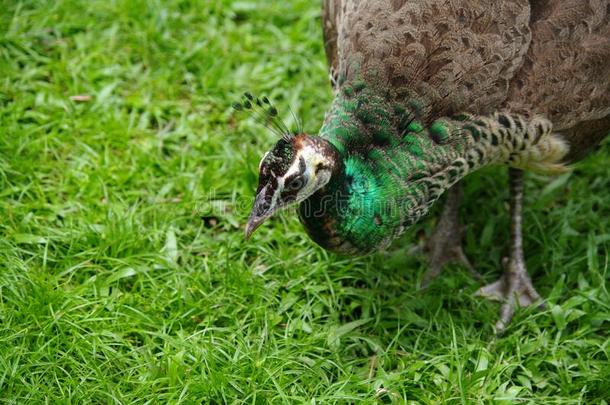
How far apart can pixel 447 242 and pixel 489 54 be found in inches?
49.9

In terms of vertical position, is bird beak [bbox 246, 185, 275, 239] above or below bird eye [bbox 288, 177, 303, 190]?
below

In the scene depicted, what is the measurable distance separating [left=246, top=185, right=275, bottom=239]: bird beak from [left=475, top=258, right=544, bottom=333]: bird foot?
1.61 metres

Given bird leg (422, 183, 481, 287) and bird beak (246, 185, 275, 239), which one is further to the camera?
bird leg (422, 183, 481, 287)

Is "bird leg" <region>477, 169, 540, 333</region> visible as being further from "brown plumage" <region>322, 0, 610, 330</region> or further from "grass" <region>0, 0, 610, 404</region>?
"brown plumage" <region>322, 0, 610, 330</region>

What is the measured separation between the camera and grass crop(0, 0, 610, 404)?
4031mm

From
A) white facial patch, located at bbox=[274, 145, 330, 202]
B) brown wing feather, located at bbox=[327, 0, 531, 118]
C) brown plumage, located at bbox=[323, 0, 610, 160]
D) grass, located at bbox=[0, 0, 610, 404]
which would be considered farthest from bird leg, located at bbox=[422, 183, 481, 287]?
white facial patch, located at bbox=[274, 145, 330, 202]

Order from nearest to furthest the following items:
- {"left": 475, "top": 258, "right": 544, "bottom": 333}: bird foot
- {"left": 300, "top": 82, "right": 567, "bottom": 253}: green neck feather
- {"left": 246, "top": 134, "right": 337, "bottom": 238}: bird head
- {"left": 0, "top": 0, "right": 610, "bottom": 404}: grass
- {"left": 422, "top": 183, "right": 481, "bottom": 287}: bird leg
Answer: {"left": 246, "top": 134, "right": 337, "bottom": 238}: bird head → {"left": 300, "top": 82, "right": 567, "bottom": 253}: green neck feather → {"left": 0, "top": 0, "right": 610, "bottom": 404}: grass → {"left": 475, "top": 258, "right": 544, "bottom": 333}: bird foot → {"left": 422, "top": 183, "right": 481, "bottom": 287}: bird leg

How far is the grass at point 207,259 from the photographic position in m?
4.03

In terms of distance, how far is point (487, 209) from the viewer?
204 inches

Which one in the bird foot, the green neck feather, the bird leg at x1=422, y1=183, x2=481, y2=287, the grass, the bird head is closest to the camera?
the bird head

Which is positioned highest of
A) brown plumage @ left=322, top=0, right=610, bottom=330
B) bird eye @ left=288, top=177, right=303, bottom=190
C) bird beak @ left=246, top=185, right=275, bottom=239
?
brown plumage @ left=322, top=0, right=610, bottom=330

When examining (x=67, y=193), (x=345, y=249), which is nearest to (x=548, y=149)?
(x=345, y=249)

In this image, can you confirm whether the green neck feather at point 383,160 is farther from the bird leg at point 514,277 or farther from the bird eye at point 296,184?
the bird leg at point 514,277

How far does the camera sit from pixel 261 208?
3.68 metres
